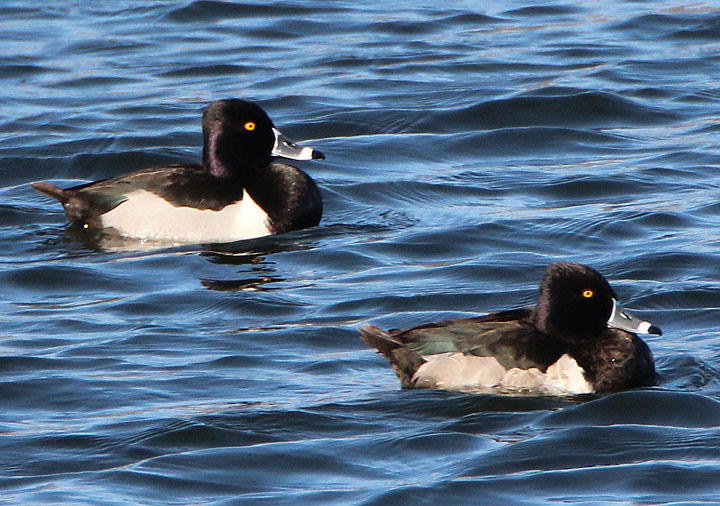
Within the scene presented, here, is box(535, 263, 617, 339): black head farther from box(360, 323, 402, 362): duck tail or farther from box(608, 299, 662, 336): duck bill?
box(360, 323, 402, 362): duck tail

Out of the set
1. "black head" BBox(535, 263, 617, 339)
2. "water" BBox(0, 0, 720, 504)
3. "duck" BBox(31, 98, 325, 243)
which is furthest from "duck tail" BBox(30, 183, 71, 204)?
"black head" BBox(535, 263, 617, 339)

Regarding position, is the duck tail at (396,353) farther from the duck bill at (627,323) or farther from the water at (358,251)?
Answer: the duck bill at (627,323)

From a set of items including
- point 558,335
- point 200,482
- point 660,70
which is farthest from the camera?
point 660,70

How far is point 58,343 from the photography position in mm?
10570

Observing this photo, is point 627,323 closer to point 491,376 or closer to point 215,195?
point 491,376

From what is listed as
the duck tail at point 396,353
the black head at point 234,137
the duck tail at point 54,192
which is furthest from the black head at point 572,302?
the duck tail at point 54,192

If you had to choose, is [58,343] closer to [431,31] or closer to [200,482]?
[200,482]

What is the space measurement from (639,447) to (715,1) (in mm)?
13774

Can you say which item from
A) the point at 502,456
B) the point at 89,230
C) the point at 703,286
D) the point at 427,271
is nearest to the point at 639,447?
the point at 502,456

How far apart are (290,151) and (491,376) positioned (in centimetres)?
510

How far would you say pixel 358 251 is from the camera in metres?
12.7

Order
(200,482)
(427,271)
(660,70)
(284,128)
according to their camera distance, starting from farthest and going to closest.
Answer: (660,70), (284,128), (427,271), (200,482)

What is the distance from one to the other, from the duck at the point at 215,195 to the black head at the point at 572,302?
13.7 ft

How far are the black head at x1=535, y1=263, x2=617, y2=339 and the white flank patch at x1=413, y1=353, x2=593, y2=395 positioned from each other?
0.24 m
